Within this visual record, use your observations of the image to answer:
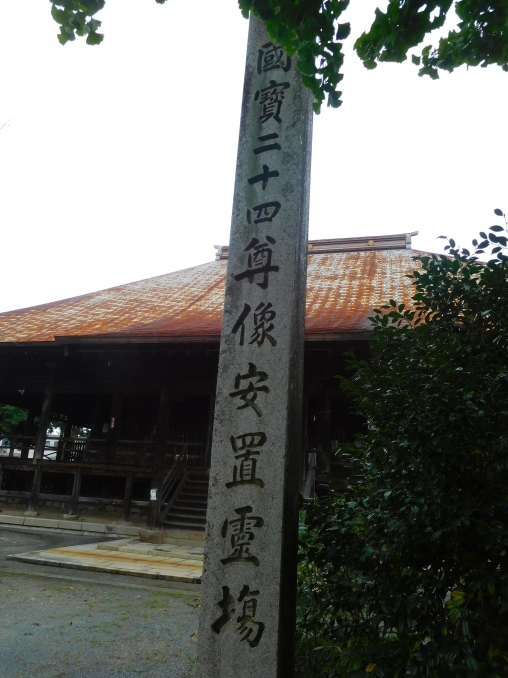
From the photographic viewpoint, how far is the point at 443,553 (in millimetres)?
2113

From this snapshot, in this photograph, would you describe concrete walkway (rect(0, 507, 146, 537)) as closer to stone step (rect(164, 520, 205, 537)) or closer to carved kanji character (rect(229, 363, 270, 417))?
stone step (rect(164, 520, 205, 537))

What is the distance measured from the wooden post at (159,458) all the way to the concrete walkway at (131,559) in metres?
0.94

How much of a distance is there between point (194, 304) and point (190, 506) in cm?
410

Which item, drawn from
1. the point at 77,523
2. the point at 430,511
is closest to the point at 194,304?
the point at 77,523

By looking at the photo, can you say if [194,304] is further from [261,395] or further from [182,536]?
[261,395]

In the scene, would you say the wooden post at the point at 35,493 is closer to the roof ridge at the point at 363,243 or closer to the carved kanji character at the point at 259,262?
the roof ridge at the point at 363,243

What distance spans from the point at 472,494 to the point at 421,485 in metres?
0.19

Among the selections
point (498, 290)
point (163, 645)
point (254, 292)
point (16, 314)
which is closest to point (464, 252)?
point (498, 290)

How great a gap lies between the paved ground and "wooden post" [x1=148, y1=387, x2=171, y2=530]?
3.05m

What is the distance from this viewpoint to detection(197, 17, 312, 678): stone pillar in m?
2.61

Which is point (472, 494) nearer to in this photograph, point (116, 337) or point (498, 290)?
point (498, 290)

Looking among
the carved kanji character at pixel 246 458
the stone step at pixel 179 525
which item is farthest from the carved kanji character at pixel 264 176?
the stone step at pixel 179 525

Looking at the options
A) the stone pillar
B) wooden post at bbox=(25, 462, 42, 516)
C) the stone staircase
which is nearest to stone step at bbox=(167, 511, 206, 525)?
the stone staircase

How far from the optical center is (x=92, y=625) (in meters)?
4.25
